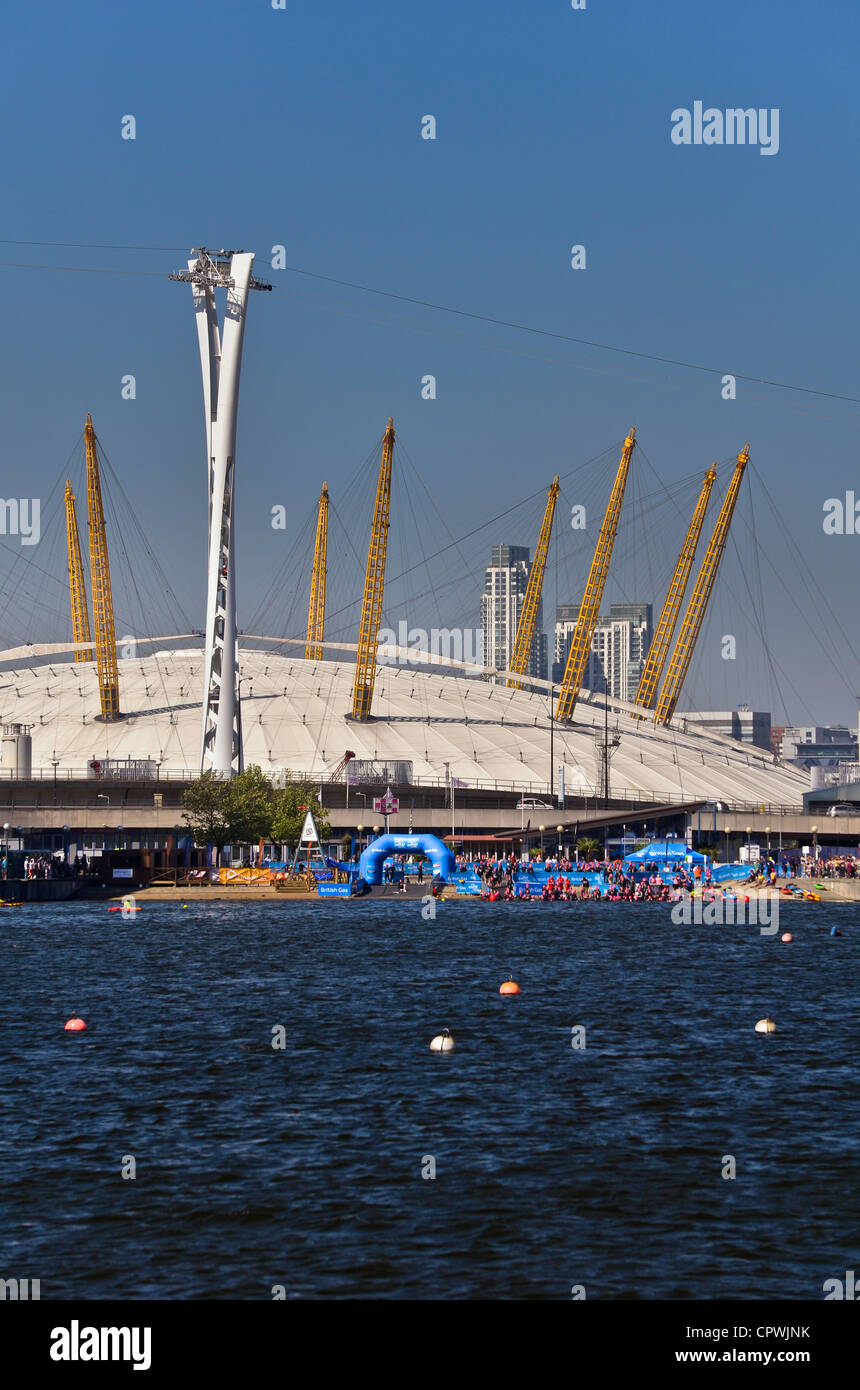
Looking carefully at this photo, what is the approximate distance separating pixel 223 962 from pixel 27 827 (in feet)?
308

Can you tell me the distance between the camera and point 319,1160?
114 feet

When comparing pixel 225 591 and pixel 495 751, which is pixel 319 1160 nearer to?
pixel 225 591

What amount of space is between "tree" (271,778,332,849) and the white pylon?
11202mm

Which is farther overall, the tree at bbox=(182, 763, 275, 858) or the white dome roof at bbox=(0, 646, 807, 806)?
the white dome roof at bbox=(0, 646, 807, 806)

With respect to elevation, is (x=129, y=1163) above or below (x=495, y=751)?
below

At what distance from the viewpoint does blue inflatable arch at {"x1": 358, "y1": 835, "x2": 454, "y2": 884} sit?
131375 millimetres

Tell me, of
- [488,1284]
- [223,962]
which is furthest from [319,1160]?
[223,962]

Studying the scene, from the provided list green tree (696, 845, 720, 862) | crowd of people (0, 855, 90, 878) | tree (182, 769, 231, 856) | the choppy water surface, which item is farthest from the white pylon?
the choppy water surface

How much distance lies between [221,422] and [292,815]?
3557 centimetres

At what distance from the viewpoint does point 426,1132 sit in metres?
37.7

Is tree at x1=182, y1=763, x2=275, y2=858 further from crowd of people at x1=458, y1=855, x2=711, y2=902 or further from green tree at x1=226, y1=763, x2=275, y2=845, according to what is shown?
crowd of people at x1=458, y1=855, x2=711, y2=902

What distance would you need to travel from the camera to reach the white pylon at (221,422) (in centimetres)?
14462

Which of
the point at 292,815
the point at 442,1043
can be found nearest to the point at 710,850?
the point at 292,815

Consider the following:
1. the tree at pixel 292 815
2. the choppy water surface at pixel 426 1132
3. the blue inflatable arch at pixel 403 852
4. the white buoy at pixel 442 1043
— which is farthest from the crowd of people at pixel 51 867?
the white buoy at pixel 442 1043
